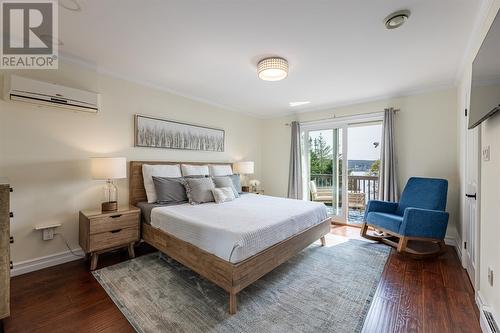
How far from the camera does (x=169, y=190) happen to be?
123 inches

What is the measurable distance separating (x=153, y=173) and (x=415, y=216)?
3624 mm

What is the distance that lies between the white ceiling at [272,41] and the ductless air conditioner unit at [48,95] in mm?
434

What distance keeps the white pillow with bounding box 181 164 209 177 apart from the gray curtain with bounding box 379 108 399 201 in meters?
3.12

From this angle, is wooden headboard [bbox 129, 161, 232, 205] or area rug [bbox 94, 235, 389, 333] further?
wooden headboard [bbox 129, 161, 232, 205]

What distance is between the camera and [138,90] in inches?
129

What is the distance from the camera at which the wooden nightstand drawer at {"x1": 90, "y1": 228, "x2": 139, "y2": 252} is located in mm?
2402

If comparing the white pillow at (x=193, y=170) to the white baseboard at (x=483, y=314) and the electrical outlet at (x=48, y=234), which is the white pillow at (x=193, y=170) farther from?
the white baseboard at (x=483, y=314)

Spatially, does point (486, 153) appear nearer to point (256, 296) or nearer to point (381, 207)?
point (381, 207)

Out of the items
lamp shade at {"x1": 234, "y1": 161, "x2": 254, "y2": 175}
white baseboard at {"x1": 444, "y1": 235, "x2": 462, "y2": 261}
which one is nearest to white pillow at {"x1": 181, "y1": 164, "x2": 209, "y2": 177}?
lamp shade at {"x1": 234, "y1": 161, "x2": 254, "y2": 175}

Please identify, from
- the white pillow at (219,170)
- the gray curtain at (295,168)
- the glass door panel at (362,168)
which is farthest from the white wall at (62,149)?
the glass door panel at (362,168)

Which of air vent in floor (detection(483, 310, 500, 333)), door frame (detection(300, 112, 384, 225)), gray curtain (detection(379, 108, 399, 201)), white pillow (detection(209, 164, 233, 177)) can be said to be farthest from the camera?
door frame (detection(300, 112, 384, 225))

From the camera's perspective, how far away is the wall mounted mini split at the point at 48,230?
2404 millimetres

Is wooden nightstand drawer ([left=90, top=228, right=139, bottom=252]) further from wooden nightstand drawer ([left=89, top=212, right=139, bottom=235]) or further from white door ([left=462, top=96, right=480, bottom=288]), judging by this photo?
white door ([left=462, top=96, right=480, bottom=288])

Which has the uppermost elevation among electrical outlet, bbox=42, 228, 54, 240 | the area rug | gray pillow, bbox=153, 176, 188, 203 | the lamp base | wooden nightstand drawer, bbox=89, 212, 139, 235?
gray pillow, bbox=153, 176, 188, 203
